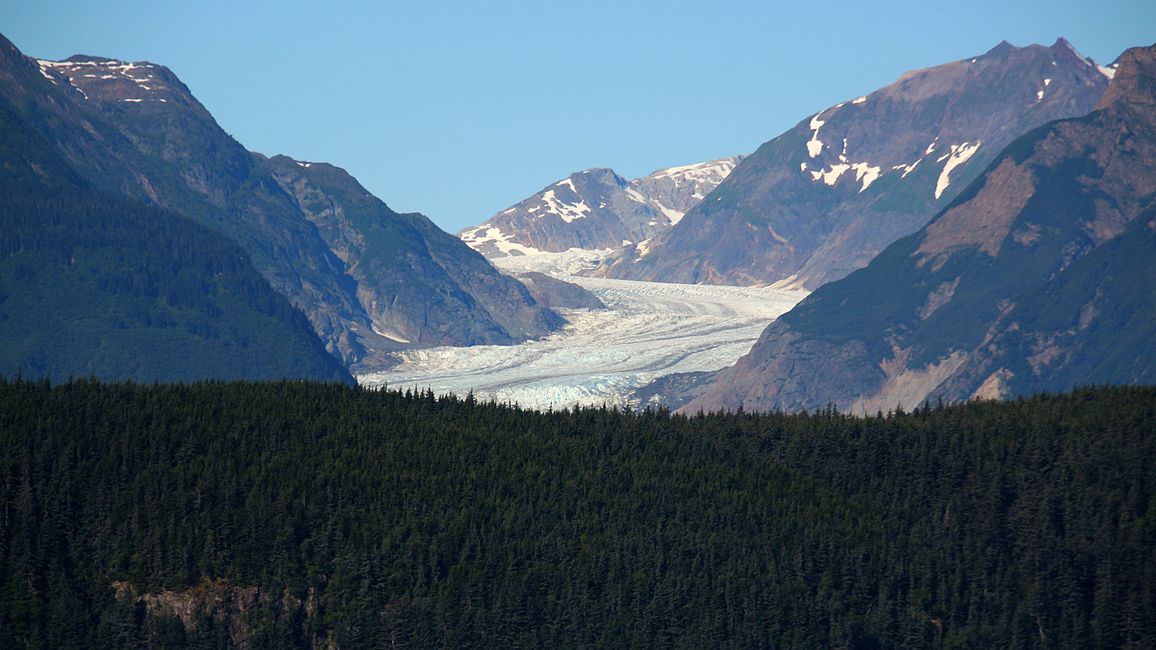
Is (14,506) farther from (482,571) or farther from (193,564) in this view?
(482,571)

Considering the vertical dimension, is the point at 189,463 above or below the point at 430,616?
above

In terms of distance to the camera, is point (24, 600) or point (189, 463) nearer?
point (24, 600)

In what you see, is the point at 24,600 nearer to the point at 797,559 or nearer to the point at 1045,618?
the point at 797,559

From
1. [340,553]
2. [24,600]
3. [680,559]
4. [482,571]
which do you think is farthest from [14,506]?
[680,559]

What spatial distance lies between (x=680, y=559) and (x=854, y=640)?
17043 millimetres

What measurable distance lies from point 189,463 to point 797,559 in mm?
55622

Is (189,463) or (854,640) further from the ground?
(189,463)

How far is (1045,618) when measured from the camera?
195375mm

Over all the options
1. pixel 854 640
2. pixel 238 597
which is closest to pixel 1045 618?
pixel 854 640

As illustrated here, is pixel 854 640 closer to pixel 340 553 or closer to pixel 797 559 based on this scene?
pixel 797 559

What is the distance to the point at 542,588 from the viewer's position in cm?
18950

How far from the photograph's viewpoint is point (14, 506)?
617 ft

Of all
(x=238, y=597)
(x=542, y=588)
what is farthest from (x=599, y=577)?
(x=238, y=597)

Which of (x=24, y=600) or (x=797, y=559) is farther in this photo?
(x=797, y=559)
